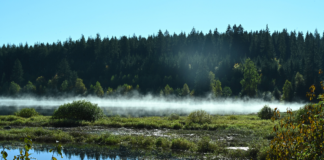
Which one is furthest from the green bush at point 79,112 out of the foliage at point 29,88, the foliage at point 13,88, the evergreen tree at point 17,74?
the evergreen tree at point 17,74

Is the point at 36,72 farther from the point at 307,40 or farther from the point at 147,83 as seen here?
the point at 307,40

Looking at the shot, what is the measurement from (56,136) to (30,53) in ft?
607

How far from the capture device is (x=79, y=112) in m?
40.1

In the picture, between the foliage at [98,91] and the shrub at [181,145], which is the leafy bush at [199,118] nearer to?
the shrub at [181,145]

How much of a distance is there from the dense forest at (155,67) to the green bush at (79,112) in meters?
88.1

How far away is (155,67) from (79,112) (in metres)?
138

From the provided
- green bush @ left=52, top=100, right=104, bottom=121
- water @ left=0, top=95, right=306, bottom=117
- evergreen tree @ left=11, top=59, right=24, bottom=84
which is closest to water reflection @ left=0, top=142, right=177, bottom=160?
green bush @ left=52, top=100, right=104, bottom=121

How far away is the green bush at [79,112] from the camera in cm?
4006

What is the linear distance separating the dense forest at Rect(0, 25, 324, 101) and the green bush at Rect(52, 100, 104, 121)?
88.1 metres

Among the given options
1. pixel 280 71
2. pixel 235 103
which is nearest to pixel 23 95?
pixel 235 103

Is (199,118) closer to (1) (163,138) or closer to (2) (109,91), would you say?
(1) (163,138)

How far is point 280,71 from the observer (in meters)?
146

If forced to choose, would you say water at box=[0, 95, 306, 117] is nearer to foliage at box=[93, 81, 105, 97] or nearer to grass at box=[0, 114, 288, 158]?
foliage at box=[93, 81, 105, 97]

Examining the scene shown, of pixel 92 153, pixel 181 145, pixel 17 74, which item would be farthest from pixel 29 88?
pixel 181 145
